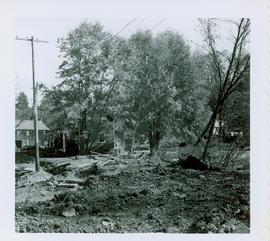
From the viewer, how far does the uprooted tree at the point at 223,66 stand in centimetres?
329

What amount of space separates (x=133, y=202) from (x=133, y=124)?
2.24 feet

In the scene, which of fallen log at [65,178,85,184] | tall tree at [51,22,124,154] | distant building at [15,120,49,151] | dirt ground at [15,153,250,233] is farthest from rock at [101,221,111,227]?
distant building at [15,120,49,151]

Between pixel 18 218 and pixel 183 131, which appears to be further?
pixel 183 131

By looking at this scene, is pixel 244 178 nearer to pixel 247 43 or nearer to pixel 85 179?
pixel 247 43

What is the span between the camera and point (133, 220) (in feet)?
10.7

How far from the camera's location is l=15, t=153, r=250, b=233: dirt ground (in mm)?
3230

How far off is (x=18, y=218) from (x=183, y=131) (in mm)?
1605

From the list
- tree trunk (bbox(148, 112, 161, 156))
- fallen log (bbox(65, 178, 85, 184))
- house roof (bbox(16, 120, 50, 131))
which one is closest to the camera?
house roof (bbox(16, 120, 50, 131))

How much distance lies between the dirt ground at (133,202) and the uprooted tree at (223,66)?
404mm

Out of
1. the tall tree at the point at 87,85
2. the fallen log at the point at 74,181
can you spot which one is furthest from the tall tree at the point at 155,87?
the fallen log at the point at 74,181

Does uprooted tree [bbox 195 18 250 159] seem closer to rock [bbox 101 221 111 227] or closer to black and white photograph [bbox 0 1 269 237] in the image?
black and white photograph [bbox 0 1 269 237]

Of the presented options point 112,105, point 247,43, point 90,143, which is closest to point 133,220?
point 90,143

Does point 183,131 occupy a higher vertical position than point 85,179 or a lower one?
higher

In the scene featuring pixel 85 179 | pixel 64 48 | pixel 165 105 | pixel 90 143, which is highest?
pixel 64 48
